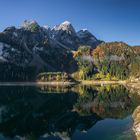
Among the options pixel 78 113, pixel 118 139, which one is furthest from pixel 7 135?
pixel 78 113

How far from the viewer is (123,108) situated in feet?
427

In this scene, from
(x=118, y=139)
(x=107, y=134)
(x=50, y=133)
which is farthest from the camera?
(x=50, y=133)

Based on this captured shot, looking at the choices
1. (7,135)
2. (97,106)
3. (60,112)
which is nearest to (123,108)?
(97,106)

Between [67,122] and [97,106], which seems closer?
[67,122]

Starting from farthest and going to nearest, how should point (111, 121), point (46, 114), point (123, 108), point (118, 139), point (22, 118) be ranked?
point (123, 108) → point (46, 114) → point (22, 118) → point (111, 121) → point (118, 139)

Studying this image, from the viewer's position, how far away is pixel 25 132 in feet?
279

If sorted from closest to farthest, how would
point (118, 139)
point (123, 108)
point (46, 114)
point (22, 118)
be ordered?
point (118, 139), point (22, 118), point (46, 114), point (123, 108)

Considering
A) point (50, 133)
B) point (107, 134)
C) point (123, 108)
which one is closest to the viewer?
point (107, 134)

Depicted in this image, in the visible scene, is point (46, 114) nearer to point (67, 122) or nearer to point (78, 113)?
point (78, 113)

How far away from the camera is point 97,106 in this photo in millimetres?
142125

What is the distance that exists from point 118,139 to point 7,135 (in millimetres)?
33214

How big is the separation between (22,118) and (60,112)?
69.5ft

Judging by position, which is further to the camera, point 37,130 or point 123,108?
point 123,108

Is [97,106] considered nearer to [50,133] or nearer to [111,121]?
[111,121]
